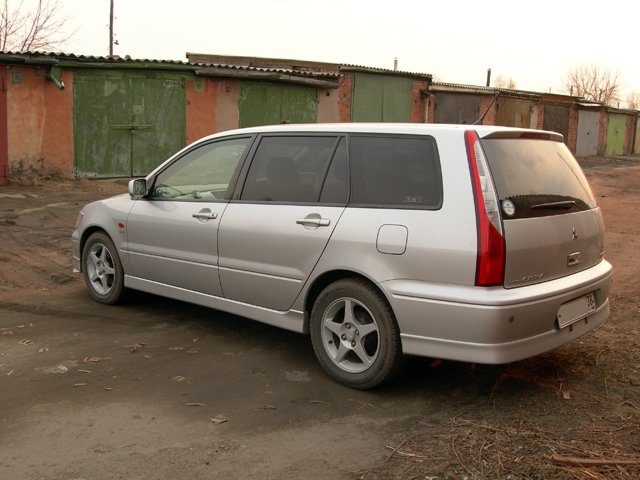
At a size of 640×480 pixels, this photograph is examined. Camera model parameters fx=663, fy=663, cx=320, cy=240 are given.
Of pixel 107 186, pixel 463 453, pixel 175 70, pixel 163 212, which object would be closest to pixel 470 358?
pixel 463 453

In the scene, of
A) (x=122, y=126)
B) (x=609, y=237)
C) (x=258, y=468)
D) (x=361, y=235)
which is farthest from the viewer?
(x=122, y=126)

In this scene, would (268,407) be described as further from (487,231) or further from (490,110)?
(490,110)

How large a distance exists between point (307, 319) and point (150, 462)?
1527 millimetres

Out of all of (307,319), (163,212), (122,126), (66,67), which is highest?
(66,67)

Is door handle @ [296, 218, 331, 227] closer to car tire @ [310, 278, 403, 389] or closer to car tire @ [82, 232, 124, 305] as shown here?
car tire @ [310, 278, 403, 389]

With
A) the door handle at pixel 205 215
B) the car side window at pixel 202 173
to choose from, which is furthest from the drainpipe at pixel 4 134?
the door handle at pixel 205 215


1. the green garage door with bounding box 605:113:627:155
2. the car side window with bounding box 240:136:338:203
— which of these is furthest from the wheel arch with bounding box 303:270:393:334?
the green garage door with bounding box 605:113:627:155

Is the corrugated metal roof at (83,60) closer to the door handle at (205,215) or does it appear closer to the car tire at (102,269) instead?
the car tire at (102,269)

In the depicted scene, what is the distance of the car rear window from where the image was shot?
3732mm

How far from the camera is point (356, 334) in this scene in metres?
4.07

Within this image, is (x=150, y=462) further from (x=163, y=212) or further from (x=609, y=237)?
(x=609, y=237)

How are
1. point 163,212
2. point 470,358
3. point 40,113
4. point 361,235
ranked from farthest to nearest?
1. point 40,113
2. point 163,212
3. point 361,235
4. point 470,358

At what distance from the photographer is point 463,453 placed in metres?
3.22

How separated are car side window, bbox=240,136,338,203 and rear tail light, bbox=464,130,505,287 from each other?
43.8 inches
